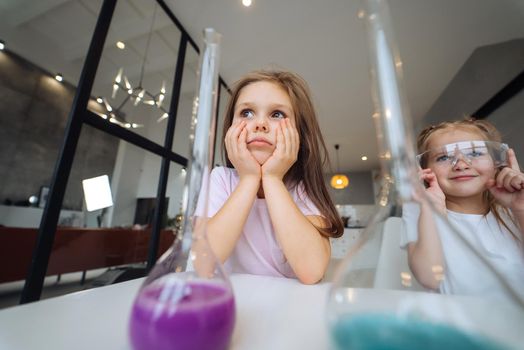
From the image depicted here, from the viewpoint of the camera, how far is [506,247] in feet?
1.37

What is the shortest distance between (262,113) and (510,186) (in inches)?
23.3

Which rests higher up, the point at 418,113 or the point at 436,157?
the point at 418,113

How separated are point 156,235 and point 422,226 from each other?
5.56ft

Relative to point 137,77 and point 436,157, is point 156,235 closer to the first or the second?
point 137,77

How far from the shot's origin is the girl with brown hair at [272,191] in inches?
15.9

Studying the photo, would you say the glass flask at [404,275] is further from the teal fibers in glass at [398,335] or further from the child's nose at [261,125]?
the child's nose at [261,125]

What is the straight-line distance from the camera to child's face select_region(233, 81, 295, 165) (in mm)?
497

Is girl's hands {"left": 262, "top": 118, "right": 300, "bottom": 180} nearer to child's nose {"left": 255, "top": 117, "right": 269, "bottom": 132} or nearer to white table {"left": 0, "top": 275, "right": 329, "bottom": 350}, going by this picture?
child's nose {"left": 255, "top": 117, "right": 269, "bottom": 132}

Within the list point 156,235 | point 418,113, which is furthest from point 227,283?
point 418,113

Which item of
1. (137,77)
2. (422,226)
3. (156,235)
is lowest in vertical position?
(156,235)

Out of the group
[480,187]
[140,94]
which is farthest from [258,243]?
[140,94]

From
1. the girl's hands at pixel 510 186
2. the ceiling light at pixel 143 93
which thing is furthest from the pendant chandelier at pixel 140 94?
the girl's hands at pixel 510 186

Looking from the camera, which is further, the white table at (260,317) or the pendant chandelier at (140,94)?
the pendant chandelier at (140,94)

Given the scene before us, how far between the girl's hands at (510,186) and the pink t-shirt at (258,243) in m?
0.42
